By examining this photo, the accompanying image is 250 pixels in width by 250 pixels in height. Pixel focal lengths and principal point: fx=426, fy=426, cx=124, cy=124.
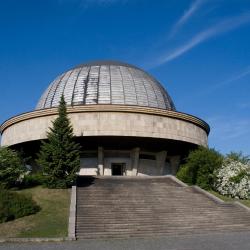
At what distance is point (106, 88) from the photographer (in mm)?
43500

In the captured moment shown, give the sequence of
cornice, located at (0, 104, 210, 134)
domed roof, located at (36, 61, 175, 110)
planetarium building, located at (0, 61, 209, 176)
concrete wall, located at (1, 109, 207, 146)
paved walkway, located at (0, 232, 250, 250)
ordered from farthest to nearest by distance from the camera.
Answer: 1. domed roof, located at (36, 61, 175, 110)
2. planetarium building, located at (0, 61, 209, 176)
3. cornice, located at (0, 104, 210, 134)
4. concrete wall, located at (1, 109, 207, 146)
5. paved walkway, located at (0, 232, 250, 250)

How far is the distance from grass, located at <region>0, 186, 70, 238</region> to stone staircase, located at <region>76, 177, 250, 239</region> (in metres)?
0.79

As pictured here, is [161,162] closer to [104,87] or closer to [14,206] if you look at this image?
[104,87]

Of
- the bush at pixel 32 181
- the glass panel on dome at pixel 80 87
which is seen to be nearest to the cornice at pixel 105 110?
the glass panel on dome at pixel 80 87

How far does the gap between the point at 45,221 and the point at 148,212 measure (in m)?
5.76

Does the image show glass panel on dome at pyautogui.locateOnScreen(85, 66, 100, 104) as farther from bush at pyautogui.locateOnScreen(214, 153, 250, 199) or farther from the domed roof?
bush at pyautogui.locateOnScreen(214, 153, 250, 199)

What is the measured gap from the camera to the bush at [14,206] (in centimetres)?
2131

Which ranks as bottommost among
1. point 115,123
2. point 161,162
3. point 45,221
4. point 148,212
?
point 45,221

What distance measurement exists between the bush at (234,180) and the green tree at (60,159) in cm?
1084

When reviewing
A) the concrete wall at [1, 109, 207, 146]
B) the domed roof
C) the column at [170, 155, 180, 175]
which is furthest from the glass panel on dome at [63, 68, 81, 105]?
the column at [170, 155, 180, 175]

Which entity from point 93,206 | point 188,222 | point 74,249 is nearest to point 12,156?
point 93,206

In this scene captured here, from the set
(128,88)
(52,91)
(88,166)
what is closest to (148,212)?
(88,166)

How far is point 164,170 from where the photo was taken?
44625 millimetres

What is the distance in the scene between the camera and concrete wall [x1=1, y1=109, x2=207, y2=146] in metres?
37.8
